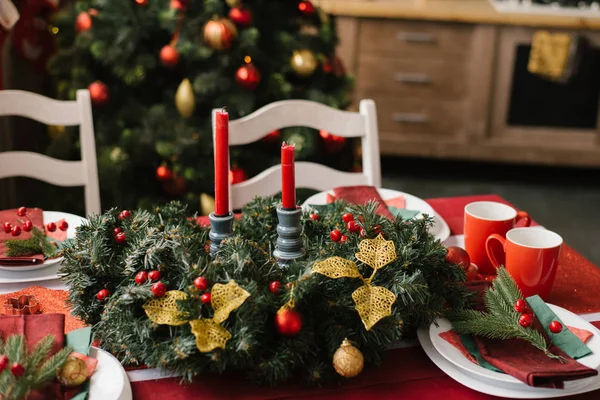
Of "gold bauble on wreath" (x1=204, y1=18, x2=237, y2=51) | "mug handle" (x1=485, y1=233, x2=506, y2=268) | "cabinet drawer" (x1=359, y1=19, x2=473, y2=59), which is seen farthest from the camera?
"cabinet drawer" (x1=359, y1=19, x2=473, y2=59)

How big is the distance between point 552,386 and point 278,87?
1454 mm

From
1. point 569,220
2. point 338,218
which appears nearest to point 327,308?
point 338,218

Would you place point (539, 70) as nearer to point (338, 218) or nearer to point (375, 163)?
point (375, 163)

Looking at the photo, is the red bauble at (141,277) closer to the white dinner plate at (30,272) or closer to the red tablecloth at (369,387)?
the red tablecloth at (369,387)

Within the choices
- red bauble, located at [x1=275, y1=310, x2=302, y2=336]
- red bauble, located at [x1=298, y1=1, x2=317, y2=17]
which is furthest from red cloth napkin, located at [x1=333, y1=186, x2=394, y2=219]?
red bauble, located at [x1=298, y1=1, x2=317, y2=17]

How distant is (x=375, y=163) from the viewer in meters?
1.59

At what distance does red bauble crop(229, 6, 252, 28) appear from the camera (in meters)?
2.07

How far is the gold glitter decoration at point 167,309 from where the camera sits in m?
0.81

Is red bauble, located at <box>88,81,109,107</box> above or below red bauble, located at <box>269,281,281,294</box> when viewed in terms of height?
above

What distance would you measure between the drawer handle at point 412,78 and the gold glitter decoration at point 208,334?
2881mm

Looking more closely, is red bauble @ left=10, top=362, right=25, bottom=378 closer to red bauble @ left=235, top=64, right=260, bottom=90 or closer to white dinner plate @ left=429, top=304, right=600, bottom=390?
white dinner plate @ left=429, top=304, right=600, bottom=390

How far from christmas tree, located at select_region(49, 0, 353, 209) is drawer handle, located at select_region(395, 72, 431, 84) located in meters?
1.30

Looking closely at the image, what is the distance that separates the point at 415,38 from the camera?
11.3 ft

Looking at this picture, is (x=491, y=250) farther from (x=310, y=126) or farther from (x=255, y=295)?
(x=310, y=126)
